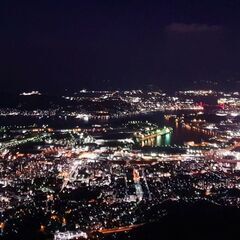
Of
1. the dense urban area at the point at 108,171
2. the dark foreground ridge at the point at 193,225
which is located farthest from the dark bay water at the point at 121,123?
the dark foreground ridge at the point at 193,225

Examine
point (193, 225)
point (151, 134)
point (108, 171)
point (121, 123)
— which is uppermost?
point (193, 225)

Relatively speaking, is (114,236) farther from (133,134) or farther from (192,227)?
(133,134)

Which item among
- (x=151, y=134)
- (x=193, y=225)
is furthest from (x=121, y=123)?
(x=193, y=225)

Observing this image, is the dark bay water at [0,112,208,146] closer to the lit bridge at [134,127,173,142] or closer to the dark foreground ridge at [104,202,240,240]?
the lit bridge at [134,127,173,142]

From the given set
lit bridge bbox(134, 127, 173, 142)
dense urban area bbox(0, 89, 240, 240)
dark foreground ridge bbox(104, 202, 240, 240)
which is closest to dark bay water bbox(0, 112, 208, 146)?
dense urban area bbox(0, 89, 240, 240)

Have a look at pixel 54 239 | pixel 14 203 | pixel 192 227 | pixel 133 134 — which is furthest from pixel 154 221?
pixel 133 134

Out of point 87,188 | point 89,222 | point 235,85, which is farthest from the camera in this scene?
point 235,85

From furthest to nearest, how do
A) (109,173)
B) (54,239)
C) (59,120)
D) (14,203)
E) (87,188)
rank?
(59,120), (109,173), (87,188), (14,203), (54,239)

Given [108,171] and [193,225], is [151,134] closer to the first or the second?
[108,171]
